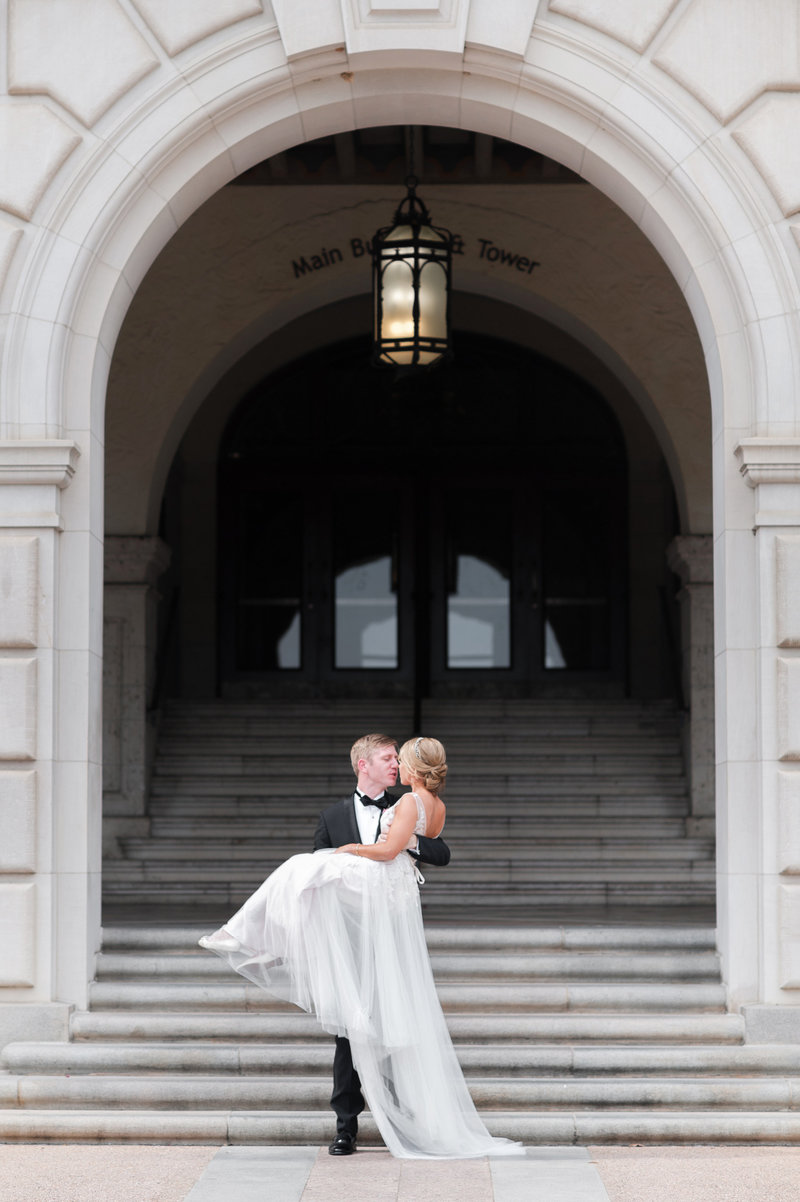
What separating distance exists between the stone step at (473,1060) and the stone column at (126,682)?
452cm

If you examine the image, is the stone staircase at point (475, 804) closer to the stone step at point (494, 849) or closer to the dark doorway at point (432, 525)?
the stone step at point (494, 849)

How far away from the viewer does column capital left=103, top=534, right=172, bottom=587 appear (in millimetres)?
12195

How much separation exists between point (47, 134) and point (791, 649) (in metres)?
4.69

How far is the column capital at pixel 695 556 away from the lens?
12.0 meters

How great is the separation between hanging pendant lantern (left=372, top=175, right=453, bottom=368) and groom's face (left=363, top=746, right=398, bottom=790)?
3322mm

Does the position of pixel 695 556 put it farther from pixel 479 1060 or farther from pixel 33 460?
pixel 33 460

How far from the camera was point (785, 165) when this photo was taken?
7895 mm

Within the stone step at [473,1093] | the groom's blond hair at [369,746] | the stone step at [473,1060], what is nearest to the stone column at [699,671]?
the stone step at [473,1060]

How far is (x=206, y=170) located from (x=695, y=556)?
17.9 ft

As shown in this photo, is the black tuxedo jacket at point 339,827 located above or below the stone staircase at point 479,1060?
above

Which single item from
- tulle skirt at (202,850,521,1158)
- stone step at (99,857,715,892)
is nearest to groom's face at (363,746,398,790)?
tulle skirt at (202,850,521,1158)

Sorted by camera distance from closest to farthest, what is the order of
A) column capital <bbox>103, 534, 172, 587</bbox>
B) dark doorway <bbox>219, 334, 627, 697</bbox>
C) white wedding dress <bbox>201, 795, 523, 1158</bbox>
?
white wedding dress <bbox>201, 795, 523, 1158</bbox>, column capital <bbox>103, 534, 172, 587</bbox>, dark doorway <bbox>219, 334, 627, 697</bbox>

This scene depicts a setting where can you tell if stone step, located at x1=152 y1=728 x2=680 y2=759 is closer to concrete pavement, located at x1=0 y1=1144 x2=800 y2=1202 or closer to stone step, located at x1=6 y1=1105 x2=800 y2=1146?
stone step, located at x1=6 y1=1105 x2=800 y2=1146

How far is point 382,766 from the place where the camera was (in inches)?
264
